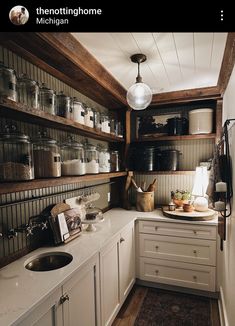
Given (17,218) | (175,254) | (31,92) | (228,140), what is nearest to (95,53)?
(31,92)

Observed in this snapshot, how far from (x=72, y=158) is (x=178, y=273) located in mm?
1674

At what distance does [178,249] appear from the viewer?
2250 millimetres

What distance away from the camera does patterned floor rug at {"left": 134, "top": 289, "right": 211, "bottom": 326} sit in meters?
1.87

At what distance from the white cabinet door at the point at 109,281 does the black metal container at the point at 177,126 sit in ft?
4.75

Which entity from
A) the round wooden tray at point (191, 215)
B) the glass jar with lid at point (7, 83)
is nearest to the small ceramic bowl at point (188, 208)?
the round wooden tray at point (191, 215)

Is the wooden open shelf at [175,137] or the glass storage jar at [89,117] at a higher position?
the glass storage jar at [89,117]

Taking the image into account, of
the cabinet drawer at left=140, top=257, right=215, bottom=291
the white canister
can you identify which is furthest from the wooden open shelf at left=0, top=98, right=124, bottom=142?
the cabinet drawer at left=140, top=257, right=215, bottom=291

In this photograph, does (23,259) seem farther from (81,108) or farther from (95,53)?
(95,53)

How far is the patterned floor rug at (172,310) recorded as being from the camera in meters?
1.87

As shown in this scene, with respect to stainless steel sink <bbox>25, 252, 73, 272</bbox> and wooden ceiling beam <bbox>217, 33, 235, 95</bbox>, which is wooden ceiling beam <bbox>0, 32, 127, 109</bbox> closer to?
wooden ceiling beam <bbox>217, 33, 235, 95</bbox>

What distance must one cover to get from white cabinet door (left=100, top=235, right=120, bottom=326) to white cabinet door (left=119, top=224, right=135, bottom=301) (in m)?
0.10

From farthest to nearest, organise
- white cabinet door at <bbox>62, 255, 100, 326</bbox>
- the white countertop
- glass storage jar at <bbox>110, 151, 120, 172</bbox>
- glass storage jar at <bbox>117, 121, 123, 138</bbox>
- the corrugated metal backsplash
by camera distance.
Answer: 1. glass storage jar at <bbox>117, 121, 123, 138</bbox>
2. glass storage jar at <bbox>110, 151, 120, 172</bbox>
3. the corrugated metal backsplash
4. white cabinet door at <bbox>62, 255, 100, 326</bbox>
5. the white countertop

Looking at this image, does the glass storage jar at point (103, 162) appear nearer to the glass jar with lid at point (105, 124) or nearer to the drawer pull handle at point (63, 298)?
the glass jar with lid at point (105, 124)
